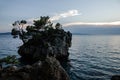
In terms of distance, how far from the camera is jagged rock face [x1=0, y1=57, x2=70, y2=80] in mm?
21625

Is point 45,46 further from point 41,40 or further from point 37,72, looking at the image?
point 37,72

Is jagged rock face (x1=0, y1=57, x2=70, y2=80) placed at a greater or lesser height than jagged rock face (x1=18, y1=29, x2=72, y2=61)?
greater

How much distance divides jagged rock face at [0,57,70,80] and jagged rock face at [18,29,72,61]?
46.4 meters

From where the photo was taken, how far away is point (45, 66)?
21.8 metres

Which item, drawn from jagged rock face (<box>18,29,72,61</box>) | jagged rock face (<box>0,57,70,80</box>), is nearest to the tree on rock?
jagged rock face (<box>18,29,72,61</box>)

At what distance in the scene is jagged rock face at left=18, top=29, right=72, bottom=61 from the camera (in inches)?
2766

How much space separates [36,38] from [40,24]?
22.4 feet

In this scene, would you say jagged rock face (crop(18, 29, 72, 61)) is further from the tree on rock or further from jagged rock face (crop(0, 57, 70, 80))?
jagged rock face (crop(0, 57, 70, 80))

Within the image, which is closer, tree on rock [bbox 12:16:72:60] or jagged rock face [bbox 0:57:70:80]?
jagged rock face [bbox 0:57:70:80]

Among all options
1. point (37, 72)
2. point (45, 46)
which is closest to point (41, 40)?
point (45, 46)

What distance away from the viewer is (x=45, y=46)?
232ft

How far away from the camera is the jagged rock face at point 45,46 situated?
7025cm

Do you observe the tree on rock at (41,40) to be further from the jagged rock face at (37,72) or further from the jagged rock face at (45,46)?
the jagged rock face at (37,72)

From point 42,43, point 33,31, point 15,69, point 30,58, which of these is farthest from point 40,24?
point 15,69
